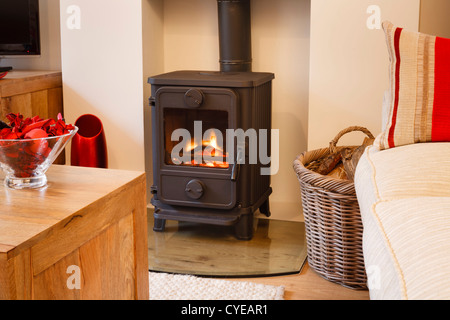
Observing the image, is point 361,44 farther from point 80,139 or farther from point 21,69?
point 21,69

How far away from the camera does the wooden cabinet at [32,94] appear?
8.74 ft

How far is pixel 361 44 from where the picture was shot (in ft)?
8.07

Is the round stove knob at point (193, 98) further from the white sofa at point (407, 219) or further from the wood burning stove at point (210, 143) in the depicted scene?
the white sofa at point (407, 219)

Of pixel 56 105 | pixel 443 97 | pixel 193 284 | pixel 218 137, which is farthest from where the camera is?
pixel 56 105

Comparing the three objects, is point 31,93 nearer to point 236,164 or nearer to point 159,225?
point 159,225

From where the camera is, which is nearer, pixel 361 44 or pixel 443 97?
pixel 443 97

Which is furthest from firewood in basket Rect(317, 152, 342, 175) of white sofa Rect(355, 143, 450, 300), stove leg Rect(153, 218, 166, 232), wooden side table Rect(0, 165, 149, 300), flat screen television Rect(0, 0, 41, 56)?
flat screen television Rect(0, 0, 41, 56)

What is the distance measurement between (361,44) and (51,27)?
164cm

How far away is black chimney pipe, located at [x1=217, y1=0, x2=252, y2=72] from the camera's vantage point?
2627mm

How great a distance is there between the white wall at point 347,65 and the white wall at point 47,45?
→ 1.41 metres

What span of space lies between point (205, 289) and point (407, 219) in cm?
103

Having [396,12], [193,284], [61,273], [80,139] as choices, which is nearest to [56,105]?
[80,139]

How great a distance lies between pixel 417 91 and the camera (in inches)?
66.3

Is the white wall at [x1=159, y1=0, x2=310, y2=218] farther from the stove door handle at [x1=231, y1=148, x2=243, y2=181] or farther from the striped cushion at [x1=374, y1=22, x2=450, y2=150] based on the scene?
the striped cushion at [x1=374, y1=22, x2=450, y2=150]
